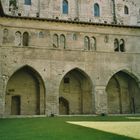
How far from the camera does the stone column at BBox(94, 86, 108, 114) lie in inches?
1101

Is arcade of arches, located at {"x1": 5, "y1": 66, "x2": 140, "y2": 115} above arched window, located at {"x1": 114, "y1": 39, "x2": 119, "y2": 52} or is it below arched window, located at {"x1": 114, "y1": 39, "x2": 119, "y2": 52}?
below

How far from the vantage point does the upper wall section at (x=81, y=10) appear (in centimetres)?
3065

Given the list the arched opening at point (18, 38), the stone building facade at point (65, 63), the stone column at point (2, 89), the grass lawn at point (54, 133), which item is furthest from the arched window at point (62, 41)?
the grass lawn at point (54, 133)

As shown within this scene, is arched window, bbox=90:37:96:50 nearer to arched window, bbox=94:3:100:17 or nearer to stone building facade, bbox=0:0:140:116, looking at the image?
stone building facade, bbox=0:0:140:116

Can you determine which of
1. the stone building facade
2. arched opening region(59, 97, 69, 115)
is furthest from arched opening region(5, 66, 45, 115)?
arched opening region(59, 97, 69, 115)

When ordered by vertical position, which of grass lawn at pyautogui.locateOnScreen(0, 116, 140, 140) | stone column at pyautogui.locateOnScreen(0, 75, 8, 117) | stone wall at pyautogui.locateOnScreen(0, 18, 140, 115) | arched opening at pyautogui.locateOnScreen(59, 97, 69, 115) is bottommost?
grass lawn at pyautogui.locateOnScreen(0, 116, 140, 140)

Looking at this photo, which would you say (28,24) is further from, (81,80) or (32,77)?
(81,80)

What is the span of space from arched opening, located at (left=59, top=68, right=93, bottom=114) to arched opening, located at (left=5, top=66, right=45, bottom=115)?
2.86m

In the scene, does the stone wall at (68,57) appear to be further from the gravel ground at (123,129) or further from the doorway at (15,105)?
the gravel ground at (123,129)

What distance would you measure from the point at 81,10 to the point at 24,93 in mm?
11770

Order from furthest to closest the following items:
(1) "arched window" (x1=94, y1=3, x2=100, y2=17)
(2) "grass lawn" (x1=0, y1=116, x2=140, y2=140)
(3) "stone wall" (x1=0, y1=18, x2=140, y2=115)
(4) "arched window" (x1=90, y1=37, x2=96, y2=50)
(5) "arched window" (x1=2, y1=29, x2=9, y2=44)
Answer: (1) "arched window" (x1=94, y1=3, x2=100, y2=17) < (4) "arched window" (x1=90, y1=37, x2=96, y2=50) < (3) "stone wall" (x1=0, y1=18, x2=140, y2=115) < (5) "arched window" (x1=2, y1=29, x2=9, y2=44) < (2) "grass lawn" (x1=0, y1=116, x2=140, y2=140)

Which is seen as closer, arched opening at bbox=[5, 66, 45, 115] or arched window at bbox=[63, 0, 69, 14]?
arched opening at bbox=[5, 66, 45, 115]

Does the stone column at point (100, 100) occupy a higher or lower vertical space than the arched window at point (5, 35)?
lower

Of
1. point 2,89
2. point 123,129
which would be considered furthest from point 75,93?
Result: point 123,129
